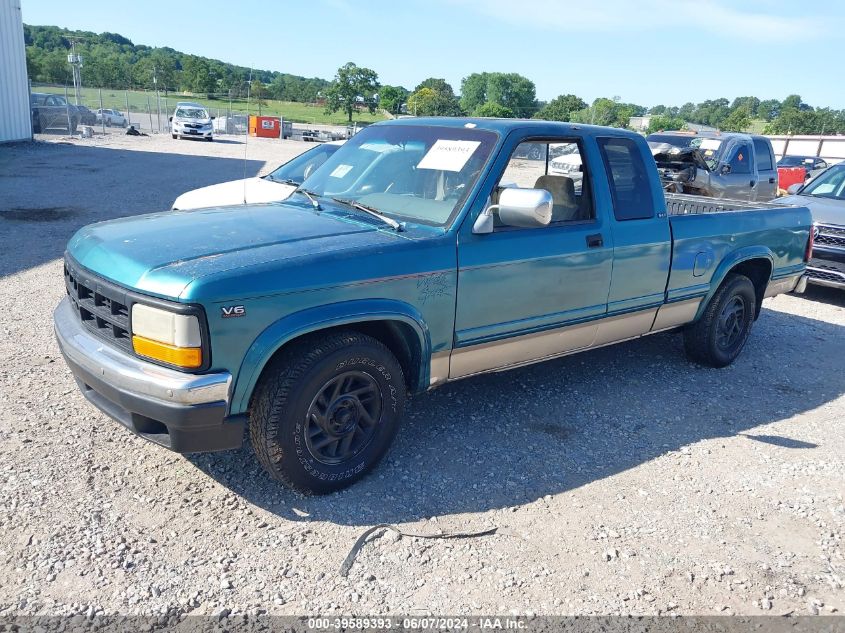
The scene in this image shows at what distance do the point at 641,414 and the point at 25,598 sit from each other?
12.9 ft

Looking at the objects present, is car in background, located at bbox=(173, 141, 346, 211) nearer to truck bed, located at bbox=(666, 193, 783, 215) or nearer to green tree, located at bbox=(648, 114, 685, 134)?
truck bed, located at bbox=(666, 193, 783, 215)

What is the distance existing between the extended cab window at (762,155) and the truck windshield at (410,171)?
10.8 metres

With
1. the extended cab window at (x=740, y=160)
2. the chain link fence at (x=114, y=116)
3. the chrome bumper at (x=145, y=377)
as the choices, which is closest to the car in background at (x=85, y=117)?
the chain link fence at (x=114, y=116)

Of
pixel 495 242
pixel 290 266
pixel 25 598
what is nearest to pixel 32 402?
pixel 25 598

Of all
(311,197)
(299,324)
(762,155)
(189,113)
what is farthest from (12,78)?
(299,324)

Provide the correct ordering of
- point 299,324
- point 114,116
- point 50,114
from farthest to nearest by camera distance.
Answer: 1. point 114,116
2. point 50,114
3. point 299,324

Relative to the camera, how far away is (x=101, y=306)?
3359mm

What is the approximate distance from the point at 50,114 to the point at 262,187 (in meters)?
27.0

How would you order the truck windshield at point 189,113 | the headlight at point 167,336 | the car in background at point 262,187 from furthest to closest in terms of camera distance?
the truck windshield at point 189,113
the car in background at point 262,187
the headlight at point 167,336

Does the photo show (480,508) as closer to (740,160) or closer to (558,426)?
(558,426)

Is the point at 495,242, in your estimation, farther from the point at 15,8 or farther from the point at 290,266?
the point at 15,8

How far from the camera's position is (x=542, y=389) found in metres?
5.20

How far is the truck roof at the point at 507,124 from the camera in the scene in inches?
166

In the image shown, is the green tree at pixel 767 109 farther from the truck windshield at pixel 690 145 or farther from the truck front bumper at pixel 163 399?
the truck front bumper at pixel 163 399
